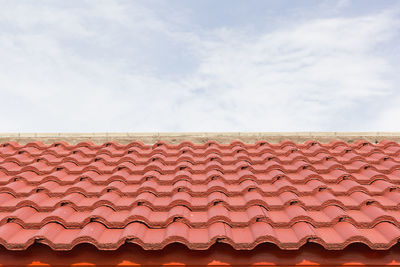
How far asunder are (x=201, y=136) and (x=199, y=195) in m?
2.67

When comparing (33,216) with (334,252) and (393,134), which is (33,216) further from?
(393,134)

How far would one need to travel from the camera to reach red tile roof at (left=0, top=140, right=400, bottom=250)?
8.87 feet

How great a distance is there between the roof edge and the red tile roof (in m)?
0.89

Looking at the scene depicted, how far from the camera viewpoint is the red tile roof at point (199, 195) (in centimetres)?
271

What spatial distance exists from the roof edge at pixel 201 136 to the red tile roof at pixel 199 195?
2.91 ft

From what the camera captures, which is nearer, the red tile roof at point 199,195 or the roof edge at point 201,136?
the red tile roof at point 199,195

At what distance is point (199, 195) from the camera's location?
3416 millimetres

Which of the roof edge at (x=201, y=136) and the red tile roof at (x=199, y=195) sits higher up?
the roof edge at (x=201, y=136)

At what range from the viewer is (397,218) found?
302 centimetres

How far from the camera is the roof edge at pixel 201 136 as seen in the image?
5.94 metres

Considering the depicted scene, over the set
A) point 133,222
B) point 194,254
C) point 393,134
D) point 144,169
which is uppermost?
point 393,134

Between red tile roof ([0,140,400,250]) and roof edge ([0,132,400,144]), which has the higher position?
roof edge ([0,132,400,144])

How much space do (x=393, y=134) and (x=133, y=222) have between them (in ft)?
19.2

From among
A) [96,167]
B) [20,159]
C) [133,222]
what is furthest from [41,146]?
[133,222]
